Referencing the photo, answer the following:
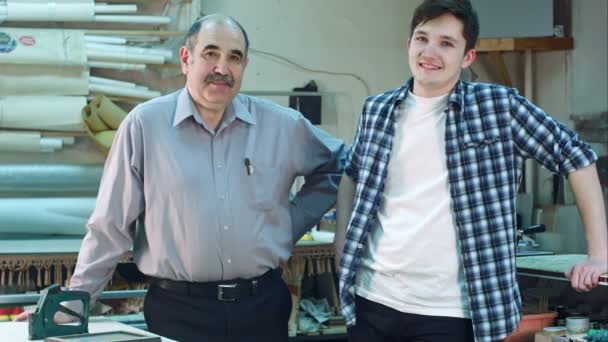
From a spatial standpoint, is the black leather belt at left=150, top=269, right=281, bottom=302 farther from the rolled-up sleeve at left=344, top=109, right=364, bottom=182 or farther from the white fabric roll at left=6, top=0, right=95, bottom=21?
the white fabric roll at left=6, top=0, right=95, bottom=21

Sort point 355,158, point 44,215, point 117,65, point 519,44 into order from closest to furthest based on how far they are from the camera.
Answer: point 355,158
point 44,215
point 117,65
point 519,44

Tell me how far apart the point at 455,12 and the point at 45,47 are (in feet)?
10.3

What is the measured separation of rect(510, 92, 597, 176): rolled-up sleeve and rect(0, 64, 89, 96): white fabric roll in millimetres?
3207

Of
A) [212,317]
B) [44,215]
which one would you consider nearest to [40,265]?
[44,215]

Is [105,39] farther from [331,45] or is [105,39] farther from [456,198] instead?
[456,198]

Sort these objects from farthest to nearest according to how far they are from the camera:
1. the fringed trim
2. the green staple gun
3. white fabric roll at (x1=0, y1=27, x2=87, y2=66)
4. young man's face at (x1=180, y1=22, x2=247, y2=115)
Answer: white fabric roll at (x1=0, y1=27, x2=87, y2=66)
the fringed trim
young man's face at (x1=180, y1=22, x2=247, y2=115)
the green staple gun

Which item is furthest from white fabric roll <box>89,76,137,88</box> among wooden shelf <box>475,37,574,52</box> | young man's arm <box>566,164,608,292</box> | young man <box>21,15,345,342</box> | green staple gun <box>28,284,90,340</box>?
young man's arm <box>566,164,608,292</box>

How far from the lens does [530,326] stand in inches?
118

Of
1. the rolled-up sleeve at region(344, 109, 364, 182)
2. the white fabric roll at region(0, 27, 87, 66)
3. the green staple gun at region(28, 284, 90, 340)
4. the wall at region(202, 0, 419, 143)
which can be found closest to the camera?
the green staple gun at region(28, 284, 90, 340)

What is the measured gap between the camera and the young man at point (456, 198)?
2510mm

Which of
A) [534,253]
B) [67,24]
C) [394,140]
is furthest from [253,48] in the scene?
[394,140]

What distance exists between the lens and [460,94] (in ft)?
8.50

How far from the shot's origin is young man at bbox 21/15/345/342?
297 cm

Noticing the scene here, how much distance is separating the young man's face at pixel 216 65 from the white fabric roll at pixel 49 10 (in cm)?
240
